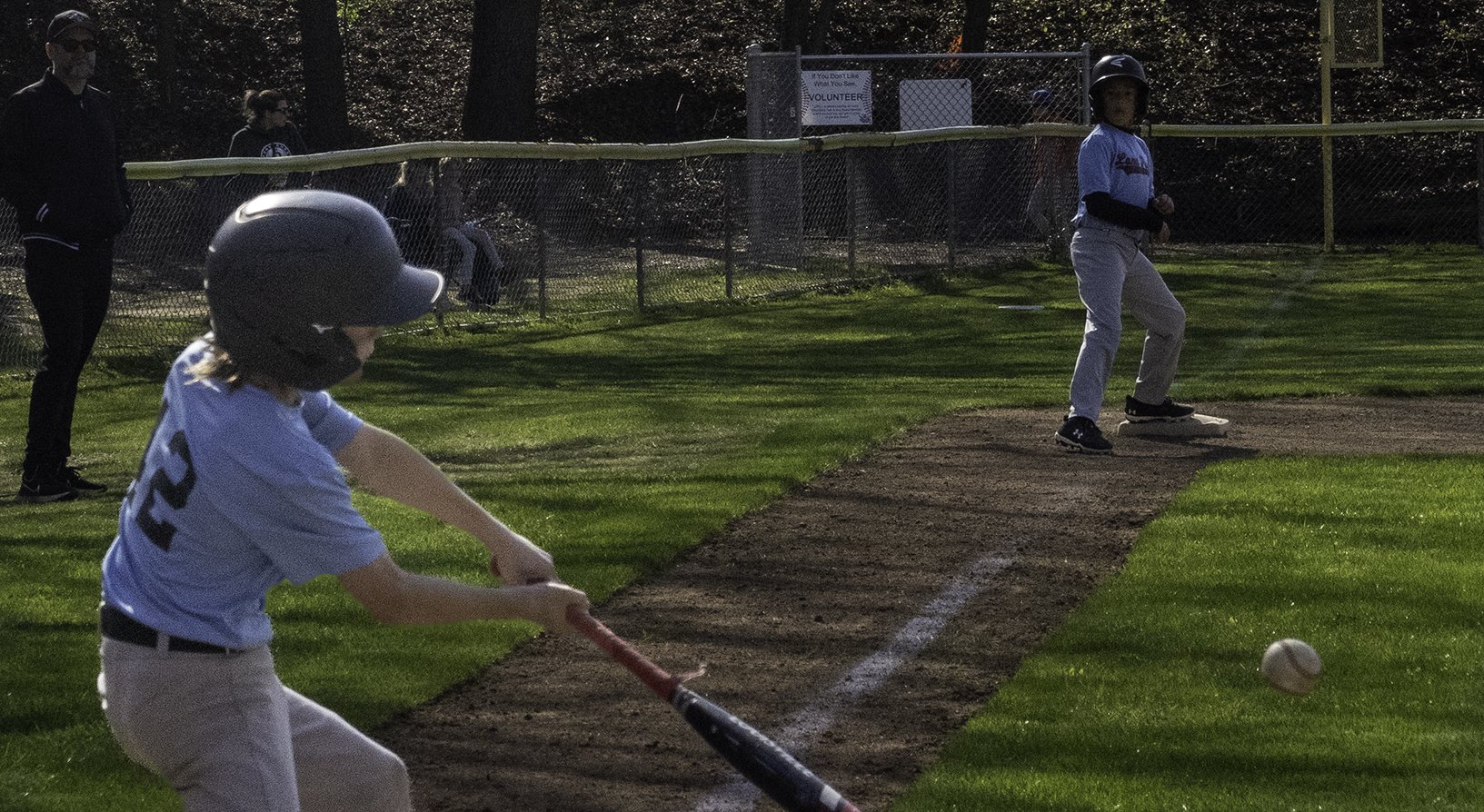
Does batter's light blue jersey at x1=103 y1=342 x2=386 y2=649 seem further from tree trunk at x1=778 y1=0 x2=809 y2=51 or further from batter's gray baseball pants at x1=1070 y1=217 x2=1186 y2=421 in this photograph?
tree trunk at x1=778 y1=0 x2=809 y2=51

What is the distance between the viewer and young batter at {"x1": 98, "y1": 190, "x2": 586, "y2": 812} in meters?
3.02

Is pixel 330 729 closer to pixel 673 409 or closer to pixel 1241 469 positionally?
pixel 1241 469

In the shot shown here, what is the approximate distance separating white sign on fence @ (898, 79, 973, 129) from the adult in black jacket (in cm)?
1249

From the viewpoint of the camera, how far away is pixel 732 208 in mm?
17703

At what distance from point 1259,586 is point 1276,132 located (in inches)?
601

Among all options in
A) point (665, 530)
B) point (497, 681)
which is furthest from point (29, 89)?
point (497, 681)

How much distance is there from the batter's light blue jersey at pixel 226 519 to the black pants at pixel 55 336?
625cm

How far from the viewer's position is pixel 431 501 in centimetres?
343

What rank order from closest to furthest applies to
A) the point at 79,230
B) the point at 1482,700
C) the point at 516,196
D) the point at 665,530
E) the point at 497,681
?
the point at 1482,700 < the point at 497,681 < the point at 665,530 < the point at 79,230 < the point at 516,196

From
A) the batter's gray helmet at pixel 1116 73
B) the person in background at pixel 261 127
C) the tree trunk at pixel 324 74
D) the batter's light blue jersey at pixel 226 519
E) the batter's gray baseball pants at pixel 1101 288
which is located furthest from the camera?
the tree trunk at pixel 324 74

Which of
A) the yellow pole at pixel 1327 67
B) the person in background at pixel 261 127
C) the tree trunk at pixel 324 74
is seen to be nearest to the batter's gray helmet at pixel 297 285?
the person in background at pixel 261 127

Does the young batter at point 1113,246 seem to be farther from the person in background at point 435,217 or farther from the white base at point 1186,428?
the person in background at point 435,217

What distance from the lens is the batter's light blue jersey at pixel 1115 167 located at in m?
9.60

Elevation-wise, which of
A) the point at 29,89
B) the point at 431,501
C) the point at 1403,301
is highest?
the point at 29,89
